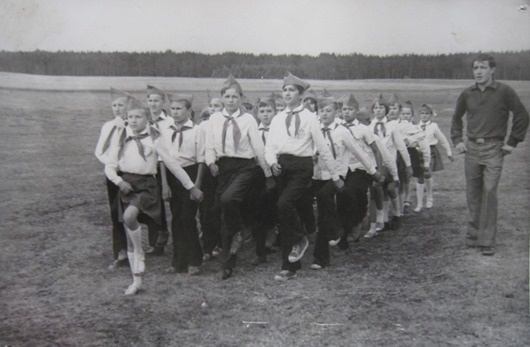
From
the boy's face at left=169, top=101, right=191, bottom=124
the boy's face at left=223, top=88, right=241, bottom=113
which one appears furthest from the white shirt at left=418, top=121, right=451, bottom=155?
the boy's face at left=169, top=101, right=191, bottom=124

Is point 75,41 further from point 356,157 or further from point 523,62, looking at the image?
point 523,62

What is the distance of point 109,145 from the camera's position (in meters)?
5.33

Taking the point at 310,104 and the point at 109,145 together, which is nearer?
the point at 109,145

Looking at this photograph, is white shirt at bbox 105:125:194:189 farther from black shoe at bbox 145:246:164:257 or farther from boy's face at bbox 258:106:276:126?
boy's face at bbox 258:106:276:126

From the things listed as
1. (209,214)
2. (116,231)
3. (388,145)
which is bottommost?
(116,231)

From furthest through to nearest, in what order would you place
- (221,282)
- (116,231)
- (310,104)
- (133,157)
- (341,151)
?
1. (310,104)
2. (341,151)
3. (116,231)
4. (221,282)
5. (133,157)

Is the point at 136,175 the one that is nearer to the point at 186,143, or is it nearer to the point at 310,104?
the point at 186,143

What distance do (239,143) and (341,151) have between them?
4.01 feet

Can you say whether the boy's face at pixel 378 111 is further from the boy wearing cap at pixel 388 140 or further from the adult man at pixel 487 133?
the adult man at pixel 487 133

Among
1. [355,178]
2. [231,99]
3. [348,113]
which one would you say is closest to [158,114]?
[231,99]

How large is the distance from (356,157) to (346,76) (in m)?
1.99

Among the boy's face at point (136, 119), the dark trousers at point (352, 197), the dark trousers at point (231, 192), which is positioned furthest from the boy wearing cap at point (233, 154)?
the dark trousers at point (352, 197)

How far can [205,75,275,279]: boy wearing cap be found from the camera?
5238mm

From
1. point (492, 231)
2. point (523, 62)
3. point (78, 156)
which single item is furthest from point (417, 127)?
point (78, 156)
